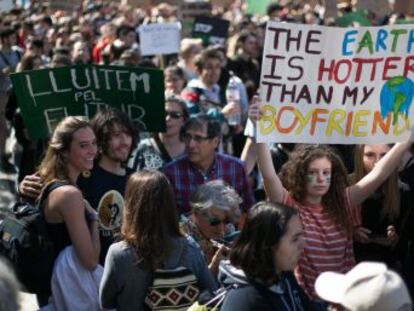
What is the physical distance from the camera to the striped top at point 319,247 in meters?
4.75

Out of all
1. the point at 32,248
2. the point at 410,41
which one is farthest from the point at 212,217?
the point at 410,41

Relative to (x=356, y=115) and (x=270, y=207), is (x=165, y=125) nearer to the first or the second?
(x=356, y=115)

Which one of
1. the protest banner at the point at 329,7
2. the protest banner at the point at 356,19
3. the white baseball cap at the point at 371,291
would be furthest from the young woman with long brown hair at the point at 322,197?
the protest banner at the point at 356,19

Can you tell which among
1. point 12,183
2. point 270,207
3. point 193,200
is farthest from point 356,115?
point 12,183

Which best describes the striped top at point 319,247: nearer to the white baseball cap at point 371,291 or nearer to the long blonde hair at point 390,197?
the long blonde hair at point 390,197

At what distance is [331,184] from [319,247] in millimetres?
412

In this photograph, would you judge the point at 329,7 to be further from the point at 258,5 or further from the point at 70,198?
the point at 258,5

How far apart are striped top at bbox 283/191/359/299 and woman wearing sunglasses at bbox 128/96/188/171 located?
184cm

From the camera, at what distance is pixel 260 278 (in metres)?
3.69

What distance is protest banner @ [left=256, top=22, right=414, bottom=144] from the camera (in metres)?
5.41

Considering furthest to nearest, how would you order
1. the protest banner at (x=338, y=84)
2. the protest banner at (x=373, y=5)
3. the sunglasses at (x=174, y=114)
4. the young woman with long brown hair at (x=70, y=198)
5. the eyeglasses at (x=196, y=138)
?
the protest banner at (x=373, y=5)
the sunglasses at (x=174, y=114)
the eyeglasses at (x=196, y=138)
the protest banner at (x=338, y=84)
the young woman with long brown hair at (x=70, y=198)

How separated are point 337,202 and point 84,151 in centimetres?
126

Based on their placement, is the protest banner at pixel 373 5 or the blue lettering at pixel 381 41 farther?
the protest banner at pixel 373 5

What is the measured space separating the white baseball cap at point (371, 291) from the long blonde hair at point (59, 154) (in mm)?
2075
